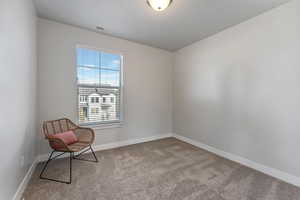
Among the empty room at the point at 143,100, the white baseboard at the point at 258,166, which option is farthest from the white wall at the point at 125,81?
the white baseboard at the point at 258,166

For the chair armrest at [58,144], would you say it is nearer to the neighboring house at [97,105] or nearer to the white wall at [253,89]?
the neighboring house at [97,105]

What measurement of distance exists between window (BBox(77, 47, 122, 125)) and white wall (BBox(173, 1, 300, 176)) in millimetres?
1911

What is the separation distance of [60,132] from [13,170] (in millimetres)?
912

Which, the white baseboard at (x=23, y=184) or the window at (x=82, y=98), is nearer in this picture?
the white baseboard at (x=23, y=184)

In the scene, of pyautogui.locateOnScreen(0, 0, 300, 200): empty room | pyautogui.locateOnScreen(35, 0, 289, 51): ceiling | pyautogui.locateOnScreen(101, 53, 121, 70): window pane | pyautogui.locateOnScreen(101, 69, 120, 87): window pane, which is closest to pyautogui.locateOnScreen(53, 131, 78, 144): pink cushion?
pyautogui.locateOnScreen(0, 0, 300, 200): empty room

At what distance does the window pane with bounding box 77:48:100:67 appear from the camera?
265 cm

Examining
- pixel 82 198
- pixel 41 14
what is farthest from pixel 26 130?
pixel 41 14

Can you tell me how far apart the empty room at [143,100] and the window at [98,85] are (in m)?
0.02

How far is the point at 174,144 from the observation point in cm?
324

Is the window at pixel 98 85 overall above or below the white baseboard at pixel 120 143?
above

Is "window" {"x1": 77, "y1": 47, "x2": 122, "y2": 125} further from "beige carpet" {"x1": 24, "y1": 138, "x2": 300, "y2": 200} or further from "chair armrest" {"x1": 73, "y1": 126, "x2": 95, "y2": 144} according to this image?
"beige carpet" {"x1": 24, "y1": 138, "x2": 300, "y2": 200}

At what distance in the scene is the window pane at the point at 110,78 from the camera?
9.64 ft

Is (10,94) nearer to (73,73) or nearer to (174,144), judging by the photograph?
(73,73)

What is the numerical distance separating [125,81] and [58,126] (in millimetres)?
1602
